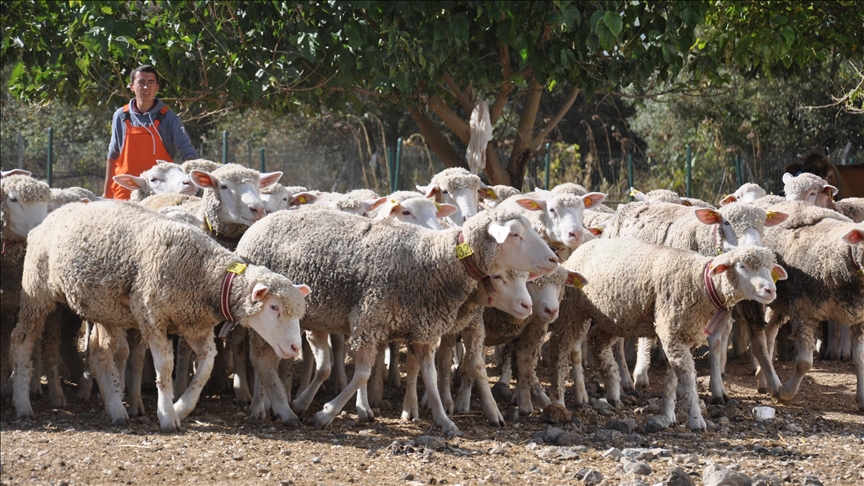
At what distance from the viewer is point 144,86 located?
9023mm

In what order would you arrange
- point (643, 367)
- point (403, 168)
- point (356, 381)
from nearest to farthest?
point (356, 381), point (643, 367), point (403, 168)

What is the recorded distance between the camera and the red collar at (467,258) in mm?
6602

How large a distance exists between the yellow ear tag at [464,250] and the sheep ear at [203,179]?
2.32 metres

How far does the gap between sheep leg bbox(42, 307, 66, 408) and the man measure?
84.1 inches

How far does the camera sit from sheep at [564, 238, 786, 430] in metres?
7.11

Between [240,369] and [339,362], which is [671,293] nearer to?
[339,362]

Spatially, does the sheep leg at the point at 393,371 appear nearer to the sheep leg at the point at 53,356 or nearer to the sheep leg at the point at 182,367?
the sheep leg at the point at 182,367

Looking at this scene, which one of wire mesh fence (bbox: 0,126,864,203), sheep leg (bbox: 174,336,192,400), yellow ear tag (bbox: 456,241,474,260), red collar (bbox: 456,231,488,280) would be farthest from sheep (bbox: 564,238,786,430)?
wire mesh fence (bbox: 0,126,864,203)

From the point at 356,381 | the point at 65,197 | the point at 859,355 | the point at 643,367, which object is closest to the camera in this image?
the point at 356,381

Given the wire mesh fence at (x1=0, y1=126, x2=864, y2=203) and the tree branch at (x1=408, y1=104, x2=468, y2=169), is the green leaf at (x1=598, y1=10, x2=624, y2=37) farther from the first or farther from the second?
the wire mesh fence at (x1=0, y1=126, x2=864, y2=203)

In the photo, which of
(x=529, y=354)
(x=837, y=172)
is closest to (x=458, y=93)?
(x=837, y=172)

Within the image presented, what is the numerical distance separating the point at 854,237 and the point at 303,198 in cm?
443

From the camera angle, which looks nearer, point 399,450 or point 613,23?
point 399,450

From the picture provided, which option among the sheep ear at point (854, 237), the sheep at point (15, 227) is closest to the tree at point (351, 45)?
the sheep at point (15, 227)
